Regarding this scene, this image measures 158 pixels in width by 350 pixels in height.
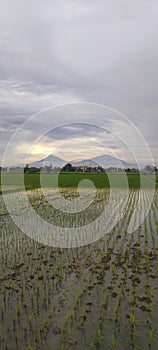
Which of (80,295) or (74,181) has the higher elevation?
(74,181)

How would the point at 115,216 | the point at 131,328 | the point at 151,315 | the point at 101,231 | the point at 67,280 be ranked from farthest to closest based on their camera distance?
the point at 115,216
the point at 101,231
the point at 67,280
the point at 151,315
the point at 131,328

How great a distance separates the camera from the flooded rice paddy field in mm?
2715

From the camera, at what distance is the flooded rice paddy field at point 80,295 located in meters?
2.71

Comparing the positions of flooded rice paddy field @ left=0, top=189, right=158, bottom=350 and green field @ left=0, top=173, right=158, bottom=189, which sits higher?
green field @ left=0, top=173, right=158, bottom=189

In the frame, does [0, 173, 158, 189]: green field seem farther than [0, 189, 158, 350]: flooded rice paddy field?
Yes

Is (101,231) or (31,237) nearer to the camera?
(31,237)

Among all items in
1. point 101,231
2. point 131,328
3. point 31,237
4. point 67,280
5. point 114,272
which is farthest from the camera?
point 101,231

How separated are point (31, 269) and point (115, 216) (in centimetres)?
428

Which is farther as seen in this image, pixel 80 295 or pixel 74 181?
pixel 74 181

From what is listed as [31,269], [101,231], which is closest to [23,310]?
[31,269]

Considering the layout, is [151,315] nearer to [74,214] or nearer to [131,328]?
[131,328]

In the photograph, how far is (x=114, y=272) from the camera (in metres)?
4.18

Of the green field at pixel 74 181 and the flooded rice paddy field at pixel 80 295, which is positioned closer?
the flooded rice paddy field at pixel 80 295

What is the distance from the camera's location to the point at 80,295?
138 inches
